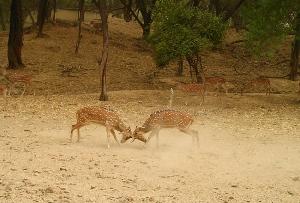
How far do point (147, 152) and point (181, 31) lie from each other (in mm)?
8609

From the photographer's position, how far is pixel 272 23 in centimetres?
1909

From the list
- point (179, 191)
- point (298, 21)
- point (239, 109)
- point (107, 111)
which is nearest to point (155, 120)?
point (107, 111)

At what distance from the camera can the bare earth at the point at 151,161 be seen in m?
9.48

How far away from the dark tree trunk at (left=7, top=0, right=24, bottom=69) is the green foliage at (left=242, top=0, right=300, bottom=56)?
1176 cm

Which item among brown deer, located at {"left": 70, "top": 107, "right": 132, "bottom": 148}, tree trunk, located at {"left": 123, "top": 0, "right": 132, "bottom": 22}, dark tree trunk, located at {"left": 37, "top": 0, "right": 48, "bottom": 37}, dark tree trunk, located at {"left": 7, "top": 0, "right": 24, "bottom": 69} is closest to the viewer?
brown deer, located at {"left": 70, "top": 107, "right": 132, "bottom": 148}

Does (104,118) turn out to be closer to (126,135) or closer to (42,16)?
(126,135)

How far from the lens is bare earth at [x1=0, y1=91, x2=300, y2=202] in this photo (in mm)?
9478

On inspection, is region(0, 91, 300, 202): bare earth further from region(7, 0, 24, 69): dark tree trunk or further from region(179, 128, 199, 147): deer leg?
region(7, 0, 24, 69): dark tree trunk

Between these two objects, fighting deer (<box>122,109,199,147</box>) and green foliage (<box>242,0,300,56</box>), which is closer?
fighting deer (<box>122,109,199,147</box>)

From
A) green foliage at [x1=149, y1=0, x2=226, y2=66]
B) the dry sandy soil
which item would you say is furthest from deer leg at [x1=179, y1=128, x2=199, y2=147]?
green foliage at [x1=149, y1=0, x2=226, y2=66]

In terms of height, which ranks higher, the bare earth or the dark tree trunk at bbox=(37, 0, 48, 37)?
the dark tree trunk at bbox=(37, 0, 48, 37)

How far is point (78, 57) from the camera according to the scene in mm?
30406

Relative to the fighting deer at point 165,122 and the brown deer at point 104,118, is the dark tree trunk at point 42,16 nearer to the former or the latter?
the brown deer at point 104,118

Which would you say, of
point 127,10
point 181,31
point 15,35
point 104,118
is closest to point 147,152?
point 104,118
